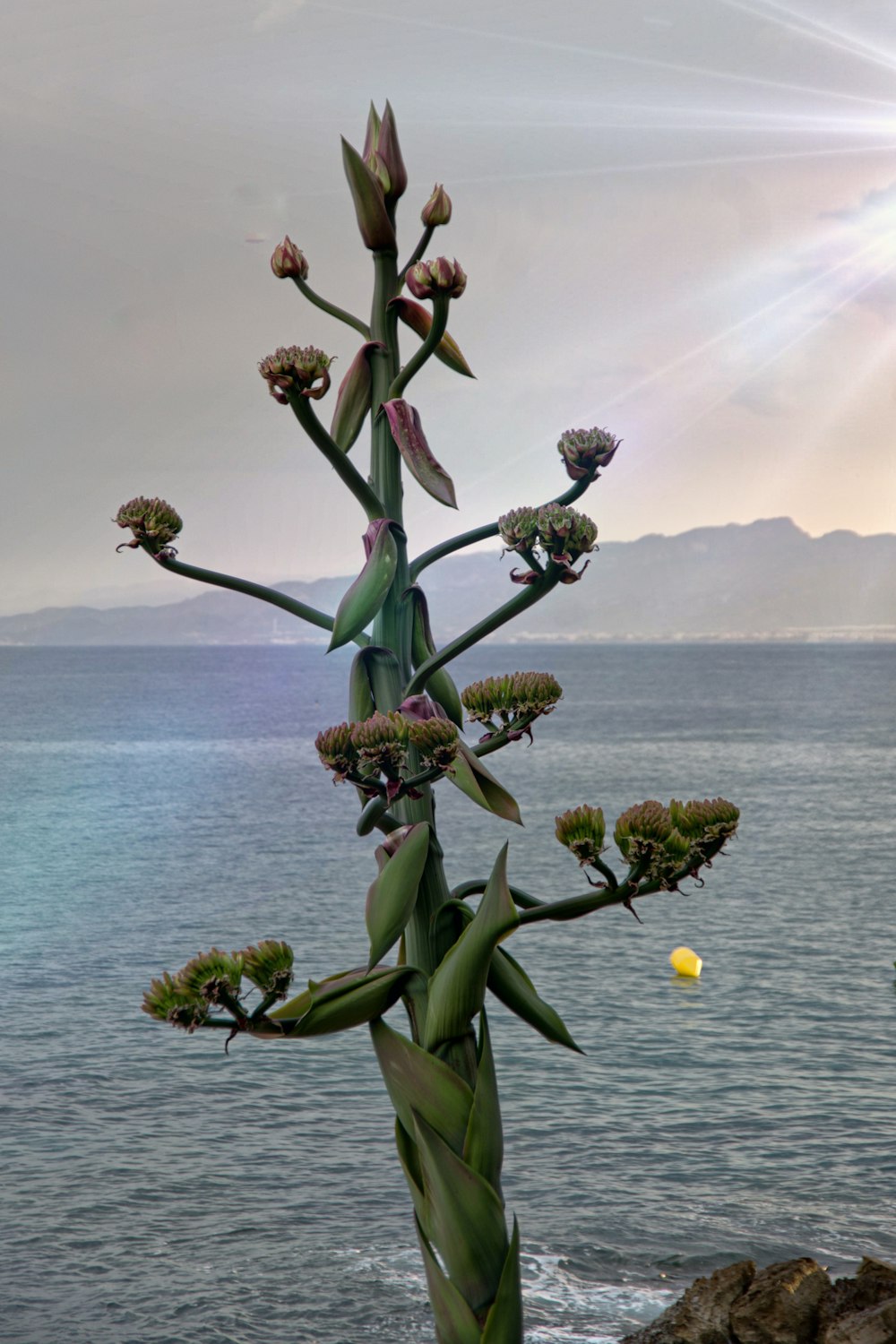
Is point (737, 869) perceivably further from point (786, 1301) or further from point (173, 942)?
point (786, 1301)

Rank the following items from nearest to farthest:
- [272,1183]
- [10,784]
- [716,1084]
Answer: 1. [272,1183]
2. [716,1084]
3. [10,784]

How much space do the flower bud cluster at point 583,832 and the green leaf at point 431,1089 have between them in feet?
3.71

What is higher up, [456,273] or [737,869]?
[456,273]

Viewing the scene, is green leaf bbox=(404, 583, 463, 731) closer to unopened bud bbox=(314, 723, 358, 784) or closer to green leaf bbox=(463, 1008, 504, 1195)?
unopened bud bbox=(314, 723, 358, 784)

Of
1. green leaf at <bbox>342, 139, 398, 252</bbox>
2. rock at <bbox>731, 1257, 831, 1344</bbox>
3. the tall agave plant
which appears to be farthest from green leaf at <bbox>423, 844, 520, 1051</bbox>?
rock at <bbox>731, 1257, 831, 1344</bbox>

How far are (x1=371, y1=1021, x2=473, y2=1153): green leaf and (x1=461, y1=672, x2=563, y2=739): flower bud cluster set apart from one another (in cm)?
153

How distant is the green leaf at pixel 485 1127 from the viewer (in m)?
6.16

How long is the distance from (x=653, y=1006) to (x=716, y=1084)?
A: 21.3 ft

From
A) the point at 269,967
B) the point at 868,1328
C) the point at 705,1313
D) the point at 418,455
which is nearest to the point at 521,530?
the point at 418,455

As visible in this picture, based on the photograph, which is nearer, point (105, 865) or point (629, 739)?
point (105, 865)

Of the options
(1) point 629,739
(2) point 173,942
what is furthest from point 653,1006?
(1) point 629,739

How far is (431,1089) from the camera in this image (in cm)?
615

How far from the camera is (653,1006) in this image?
3456 cm

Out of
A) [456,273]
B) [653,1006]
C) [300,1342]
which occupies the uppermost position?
[456,273]
